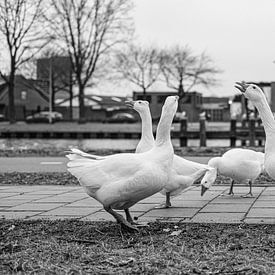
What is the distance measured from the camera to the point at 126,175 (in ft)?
20.5

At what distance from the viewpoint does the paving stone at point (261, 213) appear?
7.24 meters

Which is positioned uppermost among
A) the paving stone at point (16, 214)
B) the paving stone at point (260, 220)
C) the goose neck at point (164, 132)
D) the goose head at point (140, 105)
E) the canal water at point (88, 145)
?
the goose head at point (140, 105)

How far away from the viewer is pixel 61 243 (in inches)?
227

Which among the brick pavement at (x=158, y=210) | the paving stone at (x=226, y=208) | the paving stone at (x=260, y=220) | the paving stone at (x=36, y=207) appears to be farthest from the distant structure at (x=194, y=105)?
the paving stone at (x=260, y=220)

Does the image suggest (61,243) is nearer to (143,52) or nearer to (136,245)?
(136,245)

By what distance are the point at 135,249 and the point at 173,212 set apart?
243 cm

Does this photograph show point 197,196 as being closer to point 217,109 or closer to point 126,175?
point 126,175

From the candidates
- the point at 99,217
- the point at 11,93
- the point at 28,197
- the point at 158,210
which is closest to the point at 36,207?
the point at 28,197

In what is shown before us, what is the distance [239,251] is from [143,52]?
58950 millimetres

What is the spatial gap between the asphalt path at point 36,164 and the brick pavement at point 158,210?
15.4 ft

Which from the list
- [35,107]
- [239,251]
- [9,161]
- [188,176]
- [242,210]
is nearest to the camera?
[239,251]

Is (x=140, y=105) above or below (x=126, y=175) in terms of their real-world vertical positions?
above

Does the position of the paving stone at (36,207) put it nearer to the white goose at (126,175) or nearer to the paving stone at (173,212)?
the paving stone at (173,212)

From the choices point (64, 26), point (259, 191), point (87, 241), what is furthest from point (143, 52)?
point (87, 241)
